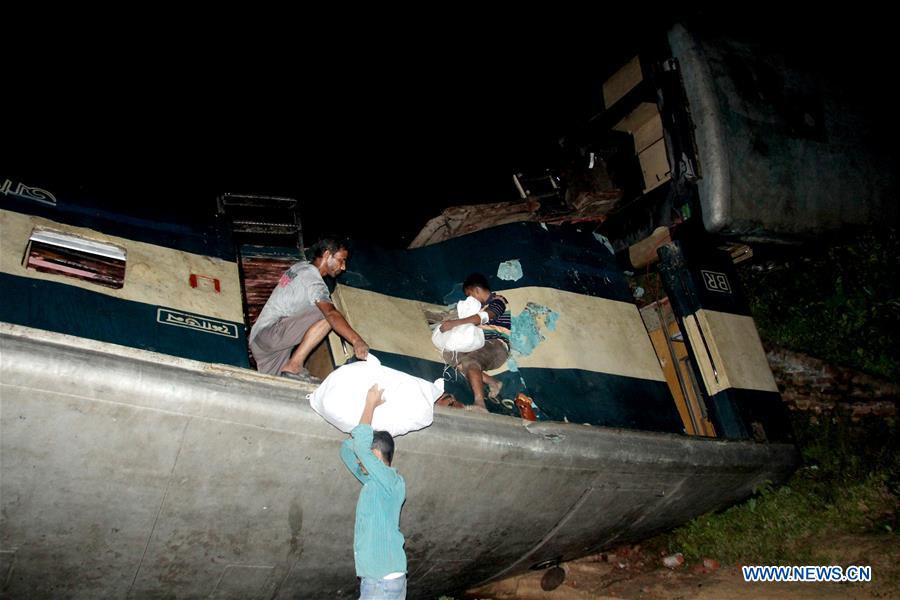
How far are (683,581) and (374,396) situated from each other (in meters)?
3.76

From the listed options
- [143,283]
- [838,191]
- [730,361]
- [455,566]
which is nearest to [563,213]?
[730,361]

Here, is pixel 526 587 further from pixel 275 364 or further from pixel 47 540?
pixel 47 540

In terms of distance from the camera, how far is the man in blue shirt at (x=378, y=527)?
131 inches

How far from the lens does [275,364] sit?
14.8 ft

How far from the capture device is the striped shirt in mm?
5371

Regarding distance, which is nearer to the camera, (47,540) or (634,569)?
(47,540)

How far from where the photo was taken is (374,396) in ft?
11.9

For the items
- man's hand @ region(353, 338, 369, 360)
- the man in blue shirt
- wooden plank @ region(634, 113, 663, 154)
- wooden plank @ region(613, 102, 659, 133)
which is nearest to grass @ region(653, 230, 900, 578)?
wooden plank @ region(634, 113, 663, 154)

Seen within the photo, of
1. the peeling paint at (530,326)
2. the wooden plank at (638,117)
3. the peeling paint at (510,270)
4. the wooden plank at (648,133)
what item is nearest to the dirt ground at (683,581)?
the peeling paint at (530,326)

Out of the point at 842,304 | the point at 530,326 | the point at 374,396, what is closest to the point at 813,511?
the point at 530,326

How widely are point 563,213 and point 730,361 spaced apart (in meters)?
2.60

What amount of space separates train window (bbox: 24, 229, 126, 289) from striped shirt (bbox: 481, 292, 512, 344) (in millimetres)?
3064

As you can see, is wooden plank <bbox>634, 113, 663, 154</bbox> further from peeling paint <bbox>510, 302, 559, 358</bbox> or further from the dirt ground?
the dirt ground

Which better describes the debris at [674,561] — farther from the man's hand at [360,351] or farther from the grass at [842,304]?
the man's hand at [360,351]
